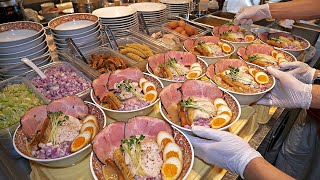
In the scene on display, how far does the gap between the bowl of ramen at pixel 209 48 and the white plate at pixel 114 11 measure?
0.68 metres

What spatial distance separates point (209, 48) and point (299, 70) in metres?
0.71

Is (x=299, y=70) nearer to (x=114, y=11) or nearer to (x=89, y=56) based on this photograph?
(x=89, y=56)

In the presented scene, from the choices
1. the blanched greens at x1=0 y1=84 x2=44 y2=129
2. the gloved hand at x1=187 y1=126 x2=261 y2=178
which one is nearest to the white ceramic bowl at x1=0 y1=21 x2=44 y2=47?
the blanched greens at x1=0 y1=84 x2=44 y2=129

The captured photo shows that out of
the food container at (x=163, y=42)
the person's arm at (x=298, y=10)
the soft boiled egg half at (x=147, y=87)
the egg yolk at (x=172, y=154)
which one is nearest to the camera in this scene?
the egg yolk at (x=172, y=154)

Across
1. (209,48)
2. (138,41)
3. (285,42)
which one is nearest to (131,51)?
(138,41)

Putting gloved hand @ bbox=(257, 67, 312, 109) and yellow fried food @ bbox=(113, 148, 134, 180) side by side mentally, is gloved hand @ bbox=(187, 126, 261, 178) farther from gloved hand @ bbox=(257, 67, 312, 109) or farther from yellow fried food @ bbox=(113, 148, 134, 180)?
gloved hand @ bbox=(257, 67, 312, 109)

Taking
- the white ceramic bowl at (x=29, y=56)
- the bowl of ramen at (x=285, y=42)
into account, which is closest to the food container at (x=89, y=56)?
the white ceramic bowl at (x=29, y=56)

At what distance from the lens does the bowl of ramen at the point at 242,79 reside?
63.1 inches

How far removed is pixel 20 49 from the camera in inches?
68.6

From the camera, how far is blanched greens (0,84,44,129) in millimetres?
1430

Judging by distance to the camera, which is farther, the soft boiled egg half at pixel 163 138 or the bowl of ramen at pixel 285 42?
the bowl of ramen at pixel 285 42

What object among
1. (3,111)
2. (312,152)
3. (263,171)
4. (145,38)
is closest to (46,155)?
(3,111)

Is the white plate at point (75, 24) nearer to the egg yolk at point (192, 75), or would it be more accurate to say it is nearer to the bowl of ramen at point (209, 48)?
the bowl of ramen at point (209, 48)

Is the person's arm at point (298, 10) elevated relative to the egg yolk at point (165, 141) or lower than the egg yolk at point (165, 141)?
elevated
